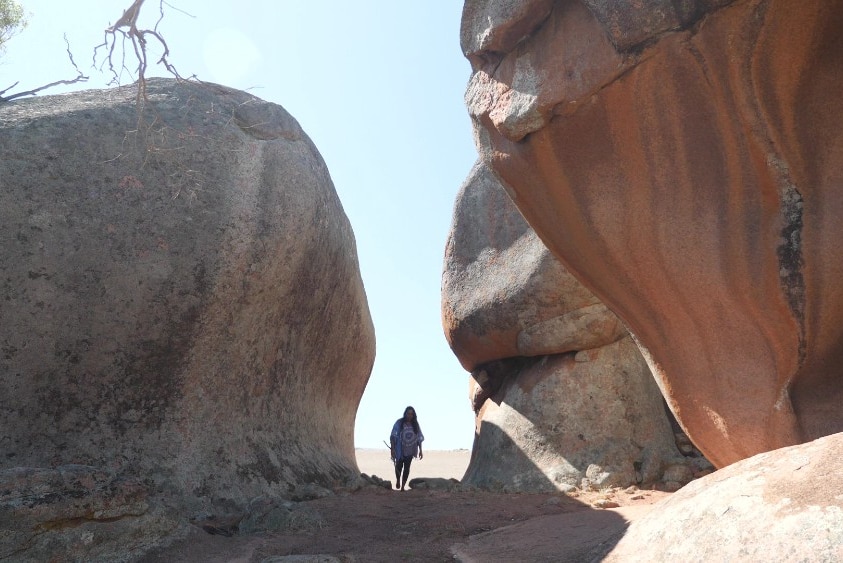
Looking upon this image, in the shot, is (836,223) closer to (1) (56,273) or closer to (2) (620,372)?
(2) (620,372)

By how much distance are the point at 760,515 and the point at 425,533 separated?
8.92ft

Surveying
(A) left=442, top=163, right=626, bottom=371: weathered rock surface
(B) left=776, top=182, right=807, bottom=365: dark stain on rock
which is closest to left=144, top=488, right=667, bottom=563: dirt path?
(B) left=776, top=182, right=807, bottom=365: dark stain on rock

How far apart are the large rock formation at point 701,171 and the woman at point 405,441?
4260mm

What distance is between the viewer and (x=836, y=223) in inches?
139

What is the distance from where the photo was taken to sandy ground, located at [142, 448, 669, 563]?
343cm

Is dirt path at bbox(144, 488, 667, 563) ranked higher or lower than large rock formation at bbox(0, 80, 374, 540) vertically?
lower

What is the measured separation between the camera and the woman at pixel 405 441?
8.16 meters

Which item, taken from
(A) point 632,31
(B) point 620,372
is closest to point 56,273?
(A) point 632,31

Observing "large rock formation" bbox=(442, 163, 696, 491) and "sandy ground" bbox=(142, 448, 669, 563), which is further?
"large rock formation" bbox=(442, 163, 696, 491)

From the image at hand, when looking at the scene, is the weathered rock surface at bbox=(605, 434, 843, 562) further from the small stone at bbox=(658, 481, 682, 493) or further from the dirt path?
the small stone at bbox=(658, 481, 682, 493)

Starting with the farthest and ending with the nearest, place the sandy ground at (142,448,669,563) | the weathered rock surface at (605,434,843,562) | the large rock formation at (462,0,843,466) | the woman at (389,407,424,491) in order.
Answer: the woman at (389,407,424,491), the large rock formation at (462,0,843,466), the sandy ground at (142,448,669,563), the weathered rock surface at (605,434,843,562)

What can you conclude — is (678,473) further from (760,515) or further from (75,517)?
(75,517)

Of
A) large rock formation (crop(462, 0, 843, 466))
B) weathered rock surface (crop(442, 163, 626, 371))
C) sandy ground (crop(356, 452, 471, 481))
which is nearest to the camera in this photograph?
large rock formation (crop(462, 0, 843, 466))

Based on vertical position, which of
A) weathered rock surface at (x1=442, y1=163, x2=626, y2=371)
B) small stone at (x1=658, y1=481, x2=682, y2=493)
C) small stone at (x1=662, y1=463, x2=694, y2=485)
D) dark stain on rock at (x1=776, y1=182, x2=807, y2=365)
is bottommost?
small stone at (x1=658, y1=481, x2=682, y2=493)
